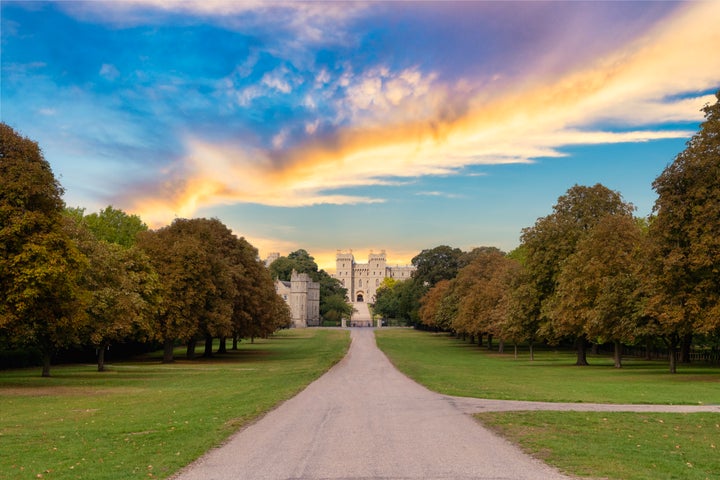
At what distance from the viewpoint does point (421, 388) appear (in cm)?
2777

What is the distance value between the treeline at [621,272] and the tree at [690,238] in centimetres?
5

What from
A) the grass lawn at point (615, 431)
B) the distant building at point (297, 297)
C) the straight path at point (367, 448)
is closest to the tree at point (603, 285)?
the grass lawn at point (615, 431)

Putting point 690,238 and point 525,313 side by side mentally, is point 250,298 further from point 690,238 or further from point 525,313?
point 690,238

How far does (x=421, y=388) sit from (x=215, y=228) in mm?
36250

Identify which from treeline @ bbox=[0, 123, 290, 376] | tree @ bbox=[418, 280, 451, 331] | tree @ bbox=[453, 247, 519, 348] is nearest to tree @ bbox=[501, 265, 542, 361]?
tree @ bbox=[453, 247, 519, 348]

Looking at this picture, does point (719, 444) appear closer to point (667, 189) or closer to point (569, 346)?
point (667, 189)

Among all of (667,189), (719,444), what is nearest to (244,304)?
(667,189)

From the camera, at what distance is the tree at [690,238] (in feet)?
104

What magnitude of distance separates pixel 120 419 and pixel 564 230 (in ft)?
132

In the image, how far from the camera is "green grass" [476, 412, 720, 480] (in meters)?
11.6

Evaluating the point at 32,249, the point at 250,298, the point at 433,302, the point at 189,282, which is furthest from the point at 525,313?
the point at 433,302

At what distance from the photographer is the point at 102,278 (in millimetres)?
39781

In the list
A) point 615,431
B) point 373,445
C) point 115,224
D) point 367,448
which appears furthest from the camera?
point 115,224

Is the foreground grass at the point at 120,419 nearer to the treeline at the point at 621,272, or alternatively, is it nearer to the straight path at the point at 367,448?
the straight path at the point at 367,448
